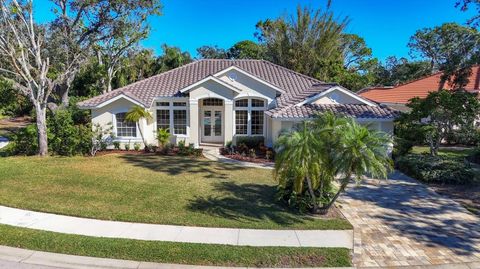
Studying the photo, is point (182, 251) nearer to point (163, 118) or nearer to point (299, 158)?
point (299, 158)

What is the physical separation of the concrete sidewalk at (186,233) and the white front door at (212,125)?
13.6 m

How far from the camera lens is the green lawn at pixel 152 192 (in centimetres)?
927

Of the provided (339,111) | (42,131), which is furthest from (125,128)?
(339,111)

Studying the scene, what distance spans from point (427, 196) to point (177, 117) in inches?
552

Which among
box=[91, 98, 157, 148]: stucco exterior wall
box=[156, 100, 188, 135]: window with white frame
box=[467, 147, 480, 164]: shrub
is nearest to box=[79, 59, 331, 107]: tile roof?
box=[91, 98, 157, 148]: stucco exterior wall

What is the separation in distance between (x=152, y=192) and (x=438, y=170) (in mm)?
11115

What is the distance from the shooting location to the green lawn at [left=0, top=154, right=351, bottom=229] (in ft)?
30.4

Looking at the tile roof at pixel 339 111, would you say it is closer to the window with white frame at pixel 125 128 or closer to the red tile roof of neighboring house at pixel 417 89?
the window with white frame at pixel 125 128

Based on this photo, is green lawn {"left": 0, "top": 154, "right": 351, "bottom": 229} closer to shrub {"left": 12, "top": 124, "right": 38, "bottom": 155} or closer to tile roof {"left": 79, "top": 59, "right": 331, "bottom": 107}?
shrub {"left": 12, "top": 124, "right": 38, "bottom": 155}

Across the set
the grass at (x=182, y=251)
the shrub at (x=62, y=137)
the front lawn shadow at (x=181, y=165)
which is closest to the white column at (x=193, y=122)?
the front lawn shadow at (x=181, y=165)

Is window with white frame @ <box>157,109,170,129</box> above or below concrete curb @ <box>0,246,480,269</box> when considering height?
above

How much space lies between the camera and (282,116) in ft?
59.0

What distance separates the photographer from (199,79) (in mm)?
22109

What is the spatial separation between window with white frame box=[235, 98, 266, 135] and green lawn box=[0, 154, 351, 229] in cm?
490
